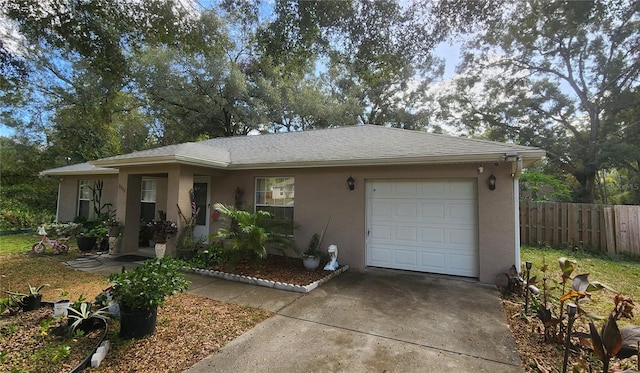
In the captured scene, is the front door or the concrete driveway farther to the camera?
the front door

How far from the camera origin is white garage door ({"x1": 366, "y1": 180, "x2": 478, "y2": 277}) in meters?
5.98

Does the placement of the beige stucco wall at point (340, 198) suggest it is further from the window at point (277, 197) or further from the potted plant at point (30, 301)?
the potted plant at point (30, 301)

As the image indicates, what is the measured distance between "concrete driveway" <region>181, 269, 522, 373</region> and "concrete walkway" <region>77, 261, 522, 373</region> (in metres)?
0.01

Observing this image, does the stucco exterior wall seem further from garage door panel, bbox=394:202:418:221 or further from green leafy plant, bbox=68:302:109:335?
garage door panel, bbox=394:202:418:221

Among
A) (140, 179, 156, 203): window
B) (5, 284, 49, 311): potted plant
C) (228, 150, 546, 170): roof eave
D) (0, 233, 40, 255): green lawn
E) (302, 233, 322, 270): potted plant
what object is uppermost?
(228, 150, 546, 170): roof eave

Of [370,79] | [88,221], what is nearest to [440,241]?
[370,79]

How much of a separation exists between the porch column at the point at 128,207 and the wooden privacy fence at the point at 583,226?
40.3ft

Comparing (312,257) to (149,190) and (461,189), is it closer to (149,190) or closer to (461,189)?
(461,189)

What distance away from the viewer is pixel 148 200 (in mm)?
9781

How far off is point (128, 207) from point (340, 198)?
6053mm

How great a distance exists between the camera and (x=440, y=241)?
615 centimetres

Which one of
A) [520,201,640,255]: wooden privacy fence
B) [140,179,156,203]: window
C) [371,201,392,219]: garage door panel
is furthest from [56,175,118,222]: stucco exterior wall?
[520,201,640,255]: wooden privacy fence

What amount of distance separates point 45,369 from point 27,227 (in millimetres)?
14604

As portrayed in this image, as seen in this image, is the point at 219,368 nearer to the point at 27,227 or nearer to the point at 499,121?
the point at 27,227
